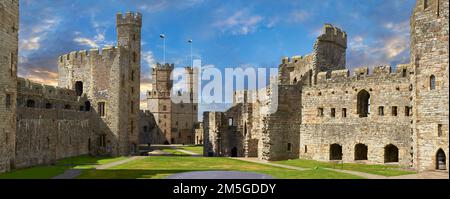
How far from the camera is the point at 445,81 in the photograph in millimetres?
25812

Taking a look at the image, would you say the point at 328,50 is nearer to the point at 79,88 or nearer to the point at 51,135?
the point at 51,135

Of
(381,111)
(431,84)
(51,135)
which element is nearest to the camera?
(431,84)

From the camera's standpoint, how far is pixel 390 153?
35.3 meters

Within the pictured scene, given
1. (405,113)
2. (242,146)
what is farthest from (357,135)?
(242,146)

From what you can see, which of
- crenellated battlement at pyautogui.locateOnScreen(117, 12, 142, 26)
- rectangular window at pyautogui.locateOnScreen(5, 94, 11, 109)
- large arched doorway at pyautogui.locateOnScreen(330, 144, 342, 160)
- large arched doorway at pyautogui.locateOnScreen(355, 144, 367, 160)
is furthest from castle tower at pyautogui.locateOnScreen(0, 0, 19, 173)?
large arched doorway at pyautogui.locateOnScreen(355, 144, 367, 160)

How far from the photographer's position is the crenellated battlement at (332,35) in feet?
135

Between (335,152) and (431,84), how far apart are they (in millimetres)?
13833

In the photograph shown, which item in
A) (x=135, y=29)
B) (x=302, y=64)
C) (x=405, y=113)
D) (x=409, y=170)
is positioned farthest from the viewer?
(x=135, y=29)

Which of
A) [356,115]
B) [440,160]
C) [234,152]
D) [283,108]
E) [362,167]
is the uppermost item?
[283,108]

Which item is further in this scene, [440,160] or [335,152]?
[335,152]

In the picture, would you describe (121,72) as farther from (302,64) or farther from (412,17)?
(412,17)

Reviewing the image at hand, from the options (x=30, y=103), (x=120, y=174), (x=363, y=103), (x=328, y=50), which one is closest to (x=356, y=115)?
(x=363, y=103)

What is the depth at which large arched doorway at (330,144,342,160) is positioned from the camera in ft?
127

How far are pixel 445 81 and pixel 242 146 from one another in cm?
2611
